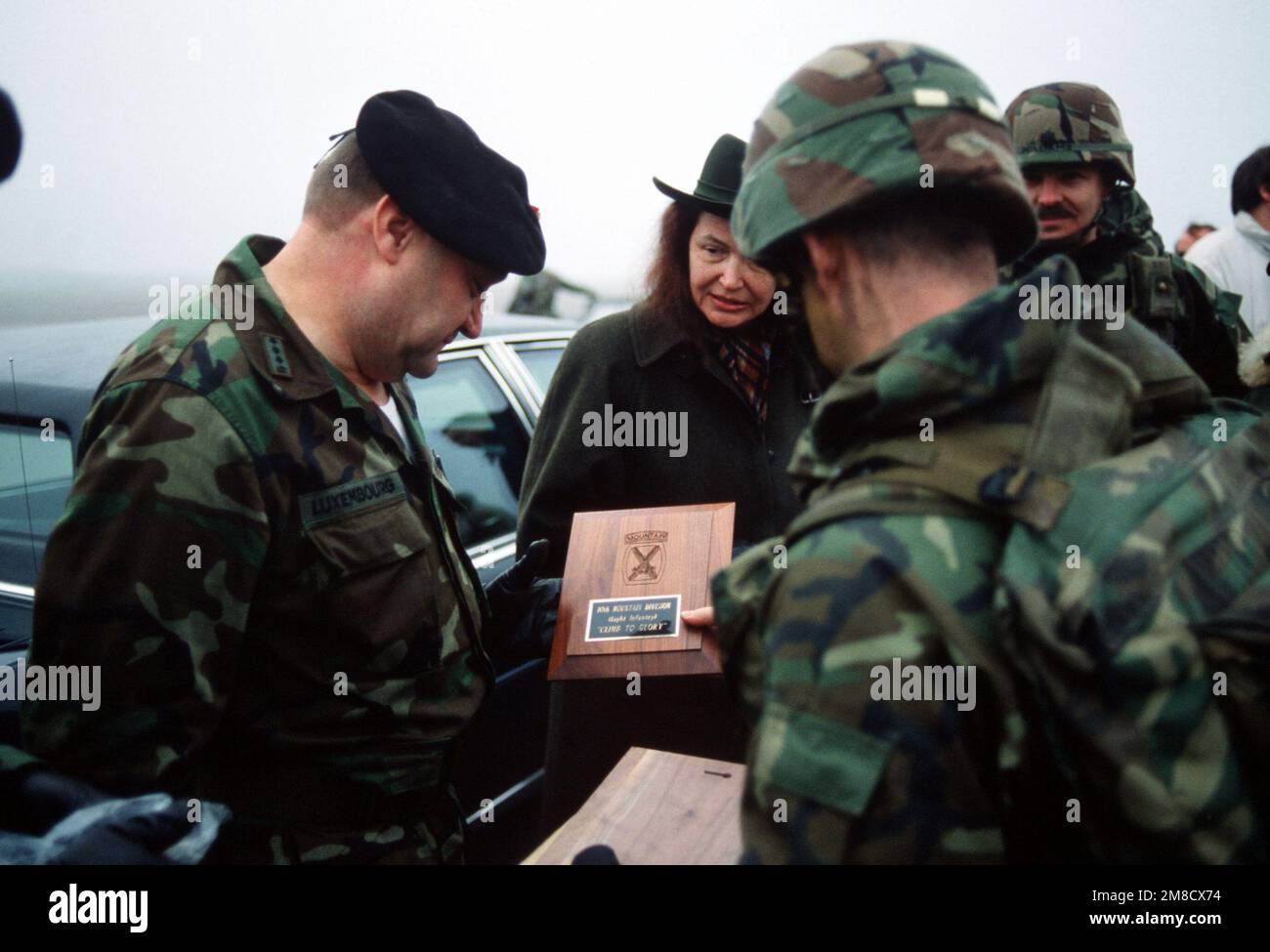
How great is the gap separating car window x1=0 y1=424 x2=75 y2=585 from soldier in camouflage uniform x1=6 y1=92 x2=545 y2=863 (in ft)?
2.65

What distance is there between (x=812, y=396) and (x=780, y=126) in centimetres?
151

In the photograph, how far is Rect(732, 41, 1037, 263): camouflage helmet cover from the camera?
1192 mm

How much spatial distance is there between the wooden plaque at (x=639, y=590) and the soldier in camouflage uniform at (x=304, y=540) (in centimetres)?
25

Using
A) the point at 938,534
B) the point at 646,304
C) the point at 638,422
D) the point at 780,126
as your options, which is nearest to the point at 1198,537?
the point at 938,534

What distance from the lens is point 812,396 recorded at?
275 cm

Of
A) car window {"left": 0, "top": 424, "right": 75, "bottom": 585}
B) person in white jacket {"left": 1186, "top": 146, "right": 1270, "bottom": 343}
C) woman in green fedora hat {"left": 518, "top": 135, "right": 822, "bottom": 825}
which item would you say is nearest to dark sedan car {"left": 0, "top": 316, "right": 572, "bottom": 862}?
car window {"left": 0, "top": 424, "right": 75, "bottom": 585}

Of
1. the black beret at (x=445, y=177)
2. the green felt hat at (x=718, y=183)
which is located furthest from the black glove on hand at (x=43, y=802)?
the green felt hat at (x=718, y=183)

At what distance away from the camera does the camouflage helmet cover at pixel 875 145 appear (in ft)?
3.91

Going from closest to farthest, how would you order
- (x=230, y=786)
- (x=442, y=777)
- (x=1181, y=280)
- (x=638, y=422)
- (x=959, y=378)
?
(x=959, y=378) → (x=230, y=786) → (x=442, y=777) → (x=638, y=422) → (x=1181, y=280)

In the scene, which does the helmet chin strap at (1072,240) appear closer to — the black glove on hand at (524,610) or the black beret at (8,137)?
the black glove on hand at (524,610)

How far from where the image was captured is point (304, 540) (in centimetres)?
155

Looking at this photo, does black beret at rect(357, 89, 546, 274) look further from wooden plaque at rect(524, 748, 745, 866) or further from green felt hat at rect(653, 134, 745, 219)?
wooden plaque at rect(524, 748, 745, 866)

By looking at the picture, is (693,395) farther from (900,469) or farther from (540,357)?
A: (900,469)
